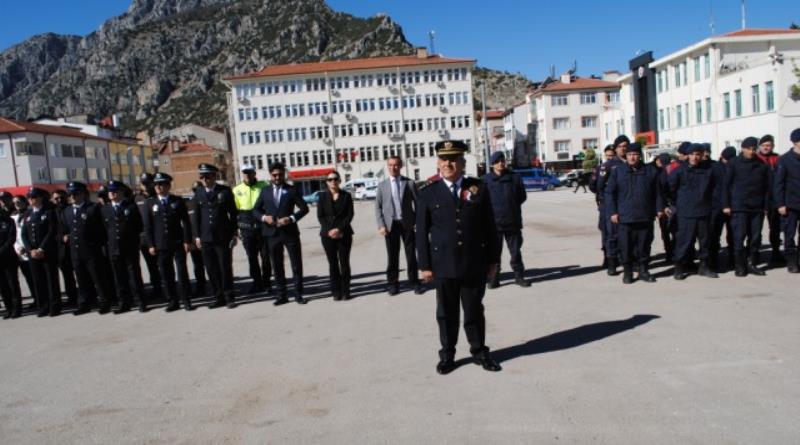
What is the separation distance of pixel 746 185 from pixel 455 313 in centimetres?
582

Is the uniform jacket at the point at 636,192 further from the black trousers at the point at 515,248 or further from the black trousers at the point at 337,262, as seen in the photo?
the black trousers at the point at 337,262

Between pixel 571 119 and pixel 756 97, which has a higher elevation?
pixel 571 119

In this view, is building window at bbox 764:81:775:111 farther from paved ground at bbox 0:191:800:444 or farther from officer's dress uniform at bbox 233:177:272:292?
officer's dress uniform at bbox 233:177:272:292

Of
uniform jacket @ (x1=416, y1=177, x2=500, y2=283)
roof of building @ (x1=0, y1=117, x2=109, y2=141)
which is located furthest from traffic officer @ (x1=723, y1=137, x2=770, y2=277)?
roof of building @ (x1=0, y1=117, x2=109, y2=141)

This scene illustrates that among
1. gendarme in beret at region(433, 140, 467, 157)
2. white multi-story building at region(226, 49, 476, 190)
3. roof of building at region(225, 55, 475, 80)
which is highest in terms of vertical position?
roof of building at region(225, 55, 475, 80)

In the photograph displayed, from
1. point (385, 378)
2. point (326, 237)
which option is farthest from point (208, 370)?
point (326, 237)

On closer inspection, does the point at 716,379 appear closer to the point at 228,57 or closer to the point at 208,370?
the point at 208,370

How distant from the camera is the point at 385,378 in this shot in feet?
17.7

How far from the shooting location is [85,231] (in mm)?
9289

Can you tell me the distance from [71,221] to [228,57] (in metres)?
148

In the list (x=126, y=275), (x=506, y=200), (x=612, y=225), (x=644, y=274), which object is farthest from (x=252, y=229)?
(x=644, y=274)

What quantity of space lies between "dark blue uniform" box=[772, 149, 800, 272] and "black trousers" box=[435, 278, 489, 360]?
18.8 feet

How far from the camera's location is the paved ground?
4336mm

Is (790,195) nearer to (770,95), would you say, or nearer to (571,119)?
(770,95)
